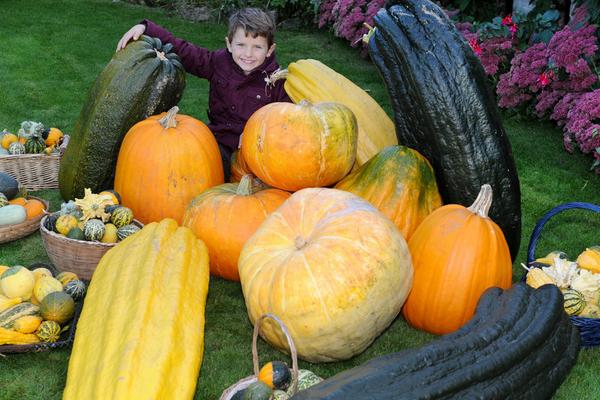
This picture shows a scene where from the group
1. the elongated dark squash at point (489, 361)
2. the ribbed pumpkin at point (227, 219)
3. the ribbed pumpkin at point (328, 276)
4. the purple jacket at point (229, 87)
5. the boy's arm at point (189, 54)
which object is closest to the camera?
the elongated dark squash at point (489, 361)

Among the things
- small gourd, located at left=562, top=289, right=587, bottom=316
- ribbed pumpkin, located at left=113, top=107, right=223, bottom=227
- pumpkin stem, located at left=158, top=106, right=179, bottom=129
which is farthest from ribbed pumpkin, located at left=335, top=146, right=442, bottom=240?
pumpkin stem, located at left=158, top=106, right=179, bottom=129

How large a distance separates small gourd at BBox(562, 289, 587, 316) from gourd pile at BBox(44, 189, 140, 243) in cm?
223

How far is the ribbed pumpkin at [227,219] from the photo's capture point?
3.72 m

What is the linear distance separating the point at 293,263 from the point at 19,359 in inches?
51.5

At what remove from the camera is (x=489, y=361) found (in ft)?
8.33

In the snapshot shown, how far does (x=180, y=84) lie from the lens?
4.65 metres

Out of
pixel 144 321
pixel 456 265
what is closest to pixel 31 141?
pixel 144 321

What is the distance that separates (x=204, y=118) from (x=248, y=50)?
6.46 feet

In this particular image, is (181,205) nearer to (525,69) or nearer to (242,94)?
(242,94)

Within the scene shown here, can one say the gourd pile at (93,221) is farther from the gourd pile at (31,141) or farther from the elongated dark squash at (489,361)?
the elongated dark squash at (489,361)

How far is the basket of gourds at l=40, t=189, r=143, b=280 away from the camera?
11.8 ft

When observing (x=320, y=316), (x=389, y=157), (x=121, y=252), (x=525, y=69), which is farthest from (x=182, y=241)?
(x=525, y=69)

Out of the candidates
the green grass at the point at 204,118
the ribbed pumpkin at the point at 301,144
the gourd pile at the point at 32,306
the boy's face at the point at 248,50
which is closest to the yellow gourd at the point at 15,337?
the gourd pile at the point at 32,306

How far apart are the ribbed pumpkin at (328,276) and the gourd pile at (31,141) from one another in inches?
89.9
